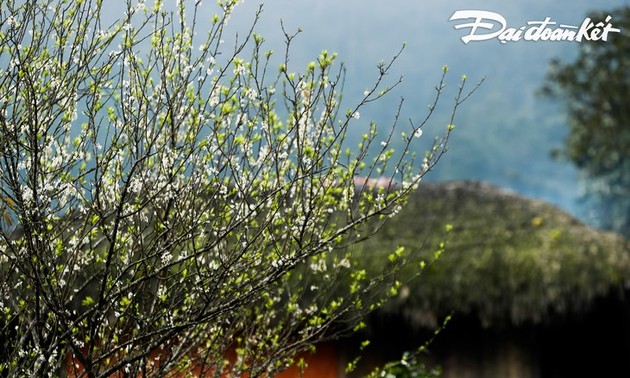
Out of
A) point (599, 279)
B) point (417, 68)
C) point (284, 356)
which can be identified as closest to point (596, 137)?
point (599, 279)

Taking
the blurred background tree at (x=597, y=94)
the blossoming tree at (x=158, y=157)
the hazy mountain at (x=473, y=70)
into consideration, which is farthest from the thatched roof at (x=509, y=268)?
the hazy mountain at (x=473, y=70)

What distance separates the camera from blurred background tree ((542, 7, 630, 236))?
20438 mm

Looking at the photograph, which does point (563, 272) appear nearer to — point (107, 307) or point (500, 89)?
point (107, 307)

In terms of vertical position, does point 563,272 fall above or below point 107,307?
above

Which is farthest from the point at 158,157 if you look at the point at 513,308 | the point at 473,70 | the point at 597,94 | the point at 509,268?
the point at 473,70

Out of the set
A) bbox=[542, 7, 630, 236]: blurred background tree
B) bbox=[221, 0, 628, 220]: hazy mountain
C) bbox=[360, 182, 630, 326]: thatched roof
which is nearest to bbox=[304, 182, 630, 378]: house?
bbox=[360, 182, 630, 326]: thatched roof

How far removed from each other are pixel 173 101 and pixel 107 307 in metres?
0.99

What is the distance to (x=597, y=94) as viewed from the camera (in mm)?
20750

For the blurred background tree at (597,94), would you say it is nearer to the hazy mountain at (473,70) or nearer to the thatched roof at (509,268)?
the thatched roof at (509,268)

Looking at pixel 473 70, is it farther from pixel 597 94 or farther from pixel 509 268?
pixel 509 268

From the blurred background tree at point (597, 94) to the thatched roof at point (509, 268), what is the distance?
1138cm

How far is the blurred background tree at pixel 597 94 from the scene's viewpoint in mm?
20438

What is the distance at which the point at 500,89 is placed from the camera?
72.1 metres

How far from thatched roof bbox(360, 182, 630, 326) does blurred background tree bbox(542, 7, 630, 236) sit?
37.3 ft
